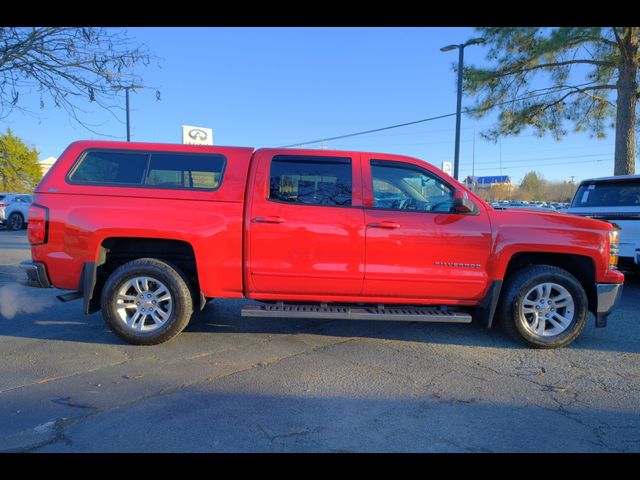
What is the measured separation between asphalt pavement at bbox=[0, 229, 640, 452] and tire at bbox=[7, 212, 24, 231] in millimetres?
17194

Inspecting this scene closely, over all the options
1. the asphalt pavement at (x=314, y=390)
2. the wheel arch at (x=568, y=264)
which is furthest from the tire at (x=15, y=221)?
the wheel arch at (x=568, y=264)

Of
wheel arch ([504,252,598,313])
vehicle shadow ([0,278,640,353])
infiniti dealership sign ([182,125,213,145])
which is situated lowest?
vehicle shadow ([0,278,640,353])

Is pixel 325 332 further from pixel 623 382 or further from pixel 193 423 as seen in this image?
pixel 623 382

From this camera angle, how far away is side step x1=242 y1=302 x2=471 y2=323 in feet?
13.4

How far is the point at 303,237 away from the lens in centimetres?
415

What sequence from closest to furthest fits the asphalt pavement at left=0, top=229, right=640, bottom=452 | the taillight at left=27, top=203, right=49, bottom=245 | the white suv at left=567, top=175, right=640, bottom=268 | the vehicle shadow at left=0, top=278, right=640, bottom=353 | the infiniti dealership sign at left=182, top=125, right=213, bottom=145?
the asphalt pavement at left=0, top=229, right=640, bottom=452 < the taillight at left=27, top=203, right=49, bottom=245 < the vehicle shadow at left=0, top=278, right=640, bottom=353 < the white suv at left=567, top=175, right=640, bottom=268 < the infiniti dealership sign at left=182, top=125, right=213, bottom=145

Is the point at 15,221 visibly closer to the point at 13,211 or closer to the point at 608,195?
the point at 13,211

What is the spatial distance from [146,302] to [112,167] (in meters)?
1.48

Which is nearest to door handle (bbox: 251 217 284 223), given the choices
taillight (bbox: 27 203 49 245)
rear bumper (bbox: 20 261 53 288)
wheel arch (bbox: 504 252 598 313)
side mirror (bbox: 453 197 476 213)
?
side mirror (bbox: 453 197 476 213)

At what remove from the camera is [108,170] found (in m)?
4.28

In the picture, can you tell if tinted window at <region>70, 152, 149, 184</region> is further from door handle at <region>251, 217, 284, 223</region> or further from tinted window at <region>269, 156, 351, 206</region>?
tinted window at <region>269, 156, 351, 206</region>
